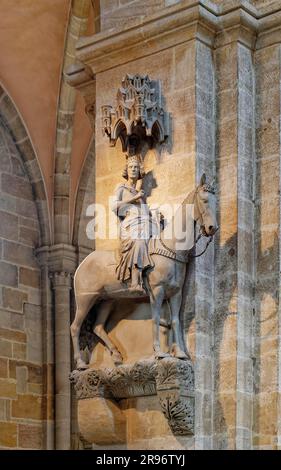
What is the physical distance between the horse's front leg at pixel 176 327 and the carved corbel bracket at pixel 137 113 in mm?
1129

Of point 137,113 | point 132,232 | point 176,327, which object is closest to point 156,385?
point 176,327

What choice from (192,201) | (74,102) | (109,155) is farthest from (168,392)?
(74,102)

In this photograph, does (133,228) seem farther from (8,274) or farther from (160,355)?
(8,274)

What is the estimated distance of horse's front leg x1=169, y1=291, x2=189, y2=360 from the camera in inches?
328

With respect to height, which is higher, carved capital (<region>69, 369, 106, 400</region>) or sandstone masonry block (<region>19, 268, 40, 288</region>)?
sandstone masonry block (<region>19, 268, 40, 288</region>)

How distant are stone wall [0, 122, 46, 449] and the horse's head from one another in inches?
217

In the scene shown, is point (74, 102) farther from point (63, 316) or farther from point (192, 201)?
point (192, 201)

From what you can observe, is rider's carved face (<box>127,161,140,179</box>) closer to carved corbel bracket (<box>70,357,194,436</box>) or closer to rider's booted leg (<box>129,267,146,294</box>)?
rider's booted leg (<box>129,267,146,294</box>)

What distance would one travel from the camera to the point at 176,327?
8.41 metres

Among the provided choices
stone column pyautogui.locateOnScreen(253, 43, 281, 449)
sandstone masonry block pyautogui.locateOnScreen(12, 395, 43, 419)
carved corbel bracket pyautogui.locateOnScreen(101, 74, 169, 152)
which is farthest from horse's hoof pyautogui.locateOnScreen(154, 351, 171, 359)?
sandstone masonry block pyautogui.locateOnScreen(12, 395, 43, 419)

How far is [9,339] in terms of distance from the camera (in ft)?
44.2

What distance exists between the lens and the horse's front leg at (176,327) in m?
8.34

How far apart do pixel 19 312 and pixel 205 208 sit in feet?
18.9
